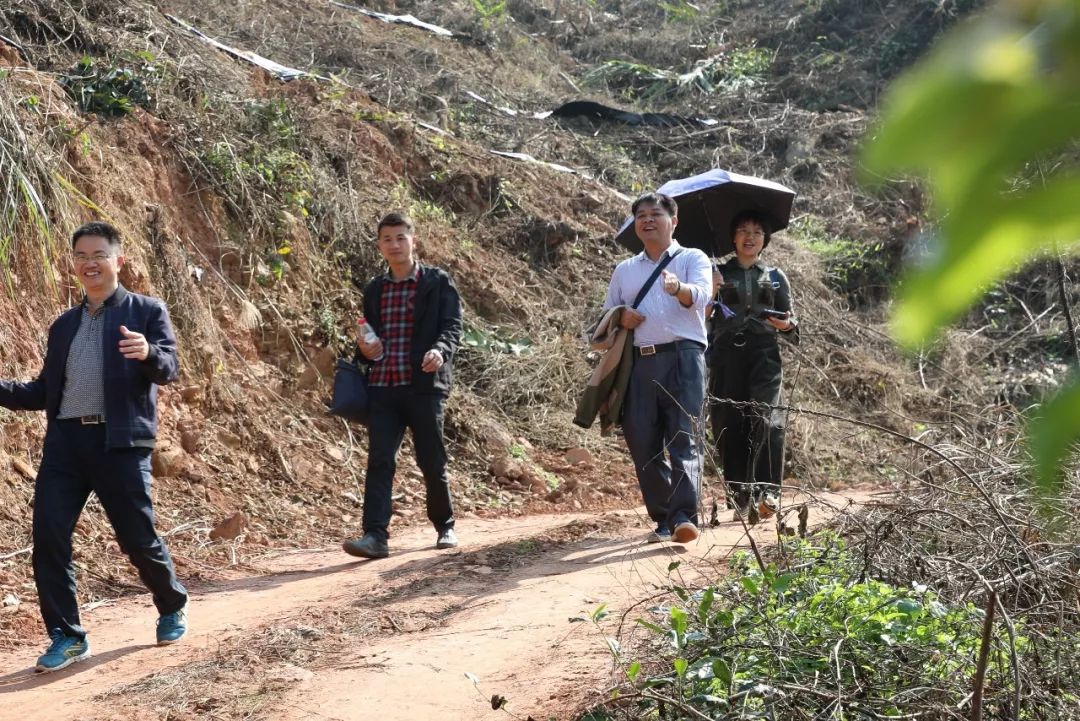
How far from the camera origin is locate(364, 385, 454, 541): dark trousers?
7105 mm

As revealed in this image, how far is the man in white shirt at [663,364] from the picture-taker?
21.8 ft

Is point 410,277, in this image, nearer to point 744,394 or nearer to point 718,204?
point 744,394

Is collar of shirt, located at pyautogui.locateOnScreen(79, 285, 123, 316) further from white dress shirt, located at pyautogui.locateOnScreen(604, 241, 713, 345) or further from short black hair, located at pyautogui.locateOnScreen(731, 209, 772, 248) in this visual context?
short black hair, located at pyautogui.locateOnScreen(731, 209, 772, 248)

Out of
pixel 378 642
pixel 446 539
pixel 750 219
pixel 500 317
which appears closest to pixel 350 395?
pixel 446 539

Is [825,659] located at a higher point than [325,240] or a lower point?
lower

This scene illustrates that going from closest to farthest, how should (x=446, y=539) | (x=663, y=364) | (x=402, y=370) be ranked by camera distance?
(x=663, y=364) → (x=402, y=370) → (x=446, y=539)

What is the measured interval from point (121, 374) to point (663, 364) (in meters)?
2.84

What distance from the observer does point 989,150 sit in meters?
0.53

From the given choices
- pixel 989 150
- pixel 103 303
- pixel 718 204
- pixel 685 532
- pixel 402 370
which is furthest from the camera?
pixel 718 204

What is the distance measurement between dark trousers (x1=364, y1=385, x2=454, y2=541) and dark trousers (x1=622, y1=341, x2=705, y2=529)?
1172 millimetres

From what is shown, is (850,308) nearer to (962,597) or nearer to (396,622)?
(396,622)

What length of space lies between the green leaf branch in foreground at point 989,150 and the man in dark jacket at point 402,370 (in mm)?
6511

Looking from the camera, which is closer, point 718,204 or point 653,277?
point 653,277

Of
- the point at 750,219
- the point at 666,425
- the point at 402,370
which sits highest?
the point at 750,219
